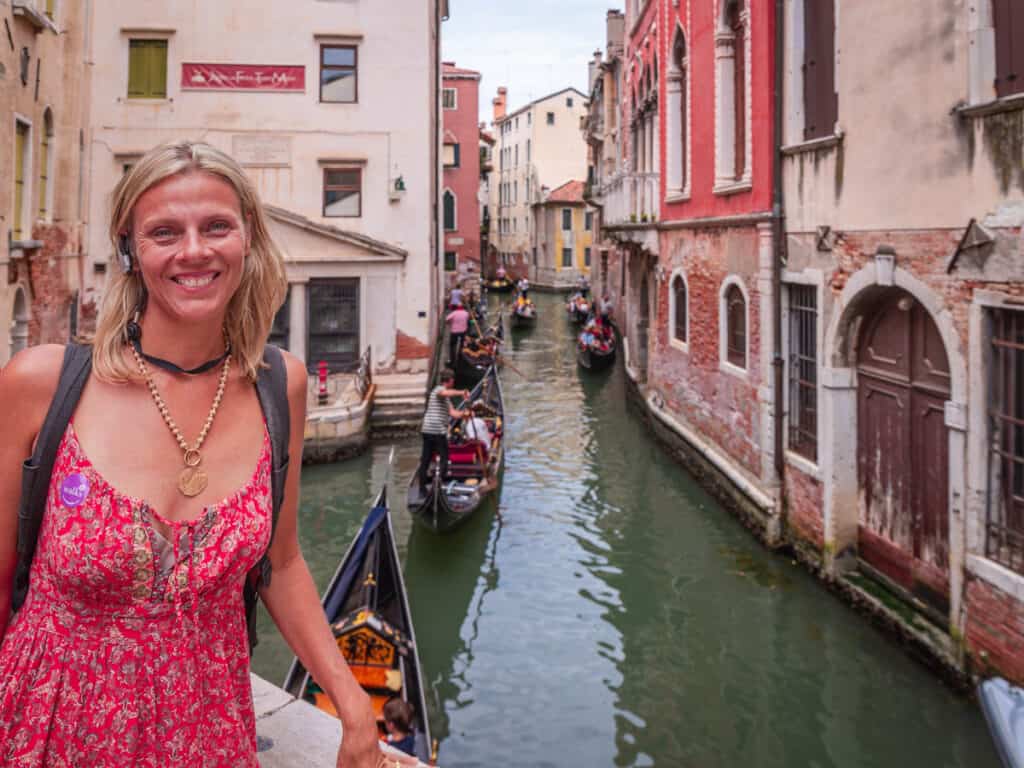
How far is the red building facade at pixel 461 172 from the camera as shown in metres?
31.1

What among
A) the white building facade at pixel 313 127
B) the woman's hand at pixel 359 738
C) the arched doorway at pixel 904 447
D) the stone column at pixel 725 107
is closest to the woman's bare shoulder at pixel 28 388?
the woman's hand at pixel 359 738

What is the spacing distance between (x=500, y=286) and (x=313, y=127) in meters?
31.9

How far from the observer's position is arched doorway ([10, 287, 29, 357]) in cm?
927

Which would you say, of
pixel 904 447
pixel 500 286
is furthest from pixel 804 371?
pixel 500 286

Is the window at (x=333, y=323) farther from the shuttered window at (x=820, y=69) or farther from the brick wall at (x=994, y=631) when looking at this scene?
the brick wall at (x=994, y=631)

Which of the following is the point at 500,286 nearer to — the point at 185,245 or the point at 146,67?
the point at 146,67

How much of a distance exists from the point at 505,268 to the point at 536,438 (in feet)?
128

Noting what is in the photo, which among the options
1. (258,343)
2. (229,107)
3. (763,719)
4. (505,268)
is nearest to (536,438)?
(229,107)

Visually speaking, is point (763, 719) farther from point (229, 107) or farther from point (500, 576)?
point (229, 107)

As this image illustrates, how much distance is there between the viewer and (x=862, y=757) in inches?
187

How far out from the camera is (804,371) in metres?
7.52

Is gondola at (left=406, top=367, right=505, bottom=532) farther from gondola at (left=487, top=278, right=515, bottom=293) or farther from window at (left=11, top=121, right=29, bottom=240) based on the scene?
gondola at (left=487, top=278, right=515, bottom=293)

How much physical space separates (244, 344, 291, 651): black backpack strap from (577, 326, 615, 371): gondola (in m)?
18.3

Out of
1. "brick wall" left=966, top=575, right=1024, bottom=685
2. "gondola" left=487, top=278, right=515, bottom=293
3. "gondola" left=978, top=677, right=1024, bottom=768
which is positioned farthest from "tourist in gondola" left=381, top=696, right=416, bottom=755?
"gondola" left=487, top=278, right=515, bottom=293
